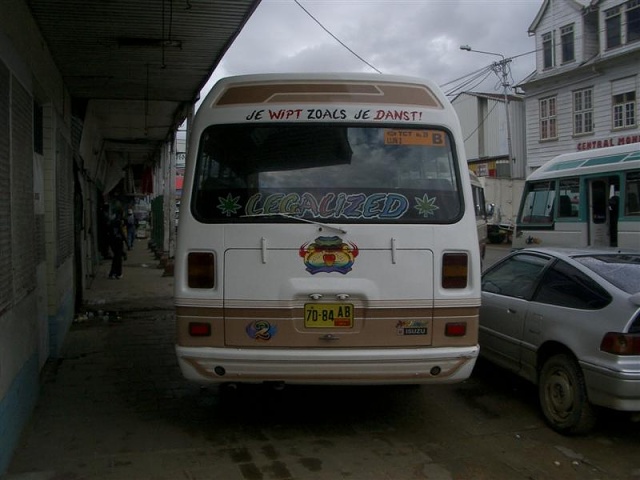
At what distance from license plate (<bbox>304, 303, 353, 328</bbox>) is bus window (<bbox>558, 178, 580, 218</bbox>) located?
32.0 ft

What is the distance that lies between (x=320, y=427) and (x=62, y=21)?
482cm

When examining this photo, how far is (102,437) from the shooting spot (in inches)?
196

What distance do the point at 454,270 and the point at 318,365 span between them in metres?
1.22

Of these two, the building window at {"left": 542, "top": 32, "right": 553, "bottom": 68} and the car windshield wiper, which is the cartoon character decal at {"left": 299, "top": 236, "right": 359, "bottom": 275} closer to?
the car windshield wiper

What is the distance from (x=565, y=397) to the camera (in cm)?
506

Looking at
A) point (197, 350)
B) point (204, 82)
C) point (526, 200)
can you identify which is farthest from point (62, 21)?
point (526, 200)

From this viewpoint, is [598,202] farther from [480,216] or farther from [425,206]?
[425,206]

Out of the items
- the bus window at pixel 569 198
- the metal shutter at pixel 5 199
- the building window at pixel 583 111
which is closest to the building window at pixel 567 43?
the building window at pixel 583 111

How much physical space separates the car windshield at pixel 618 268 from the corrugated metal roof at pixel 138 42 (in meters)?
3.99

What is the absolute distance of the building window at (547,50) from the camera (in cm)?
2914

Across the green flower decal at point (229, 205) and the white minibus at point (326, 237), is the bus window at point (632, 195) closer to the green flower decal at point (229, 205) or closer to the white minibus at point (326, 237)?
the white minibus at point (326, 237)

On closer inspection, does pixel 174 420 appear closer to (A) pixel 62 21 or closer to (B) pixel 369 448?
(B) pixel 369 448

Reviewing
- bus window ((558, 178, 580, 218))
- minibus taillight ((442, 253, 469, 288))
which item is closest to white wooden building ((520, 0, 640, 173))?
bus window ((558, 178, 580, 218))

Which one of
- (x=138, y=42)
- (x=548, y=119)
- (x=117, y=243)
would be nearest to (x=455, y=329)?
(x=138, y=42)
